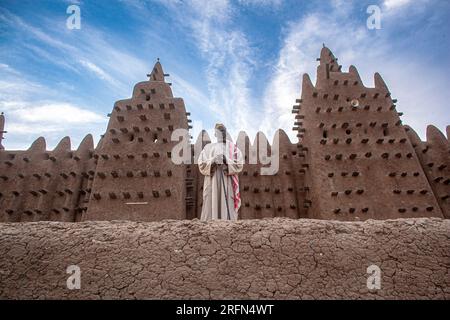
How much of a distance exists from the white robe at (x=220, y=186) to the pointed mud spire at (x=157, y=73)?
20.7 ft

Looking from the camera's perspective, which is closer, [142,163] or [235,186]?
[235,186]

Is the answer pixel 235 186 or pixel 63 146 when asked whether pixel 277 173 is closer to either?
pixel 235 186

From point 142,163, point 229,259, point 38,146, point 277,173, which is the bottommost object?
point 229,259

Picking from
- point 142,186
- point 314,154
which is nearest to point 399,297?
point 314,154

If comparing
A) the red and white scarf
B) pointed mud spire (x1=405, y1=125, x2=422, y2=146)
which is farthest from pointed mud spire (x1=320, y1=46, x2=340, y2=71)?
the red and white scarf

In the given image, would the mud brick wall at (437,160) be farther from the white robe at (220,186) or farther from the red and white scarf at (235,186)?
the white robe at (220,186)

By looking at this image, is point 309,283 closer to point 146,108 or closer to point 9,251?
point 9,251

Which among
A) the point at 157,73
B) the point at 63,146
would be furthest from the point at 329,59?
the point at 63,146

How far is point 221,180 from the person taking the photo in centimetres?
635

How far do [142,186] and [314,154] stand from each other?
203 inches

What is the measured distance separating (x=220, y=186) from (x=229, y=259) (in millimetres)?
3330

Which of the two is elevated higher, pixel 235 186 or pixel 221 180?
pixel 221 180

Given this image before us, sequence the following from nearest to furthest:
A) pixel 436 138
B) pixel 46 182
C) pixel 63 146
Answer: pixel 46 182 → pixel 436 138 → pixel 63 146

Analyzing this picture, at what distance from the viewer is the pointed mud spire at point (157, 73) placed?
11.7 m
